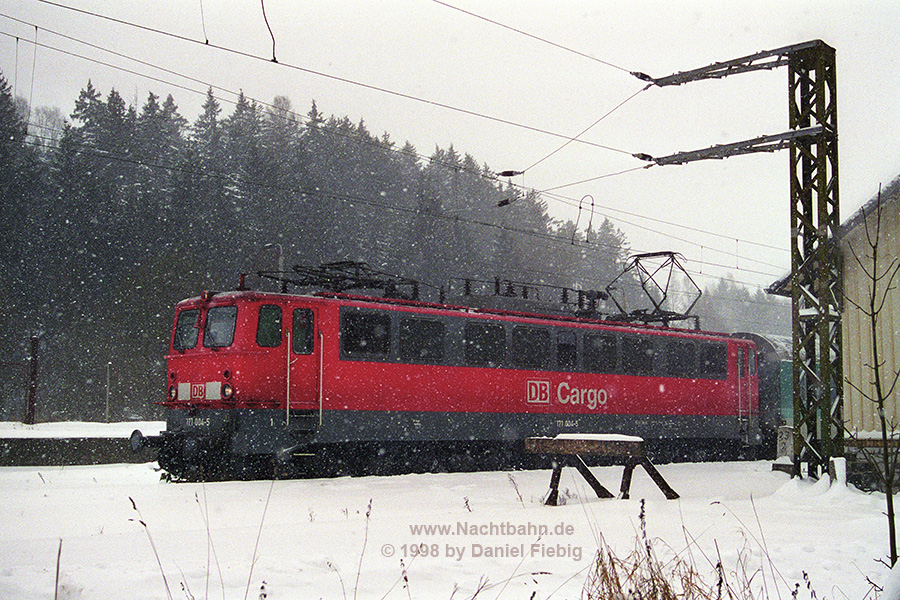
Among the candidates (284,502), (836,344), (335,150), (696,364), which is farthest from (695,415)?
(335,150)

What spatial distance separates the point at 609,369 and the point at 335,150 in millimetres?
45272

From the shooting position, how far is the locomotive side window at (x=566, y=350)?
16.5m

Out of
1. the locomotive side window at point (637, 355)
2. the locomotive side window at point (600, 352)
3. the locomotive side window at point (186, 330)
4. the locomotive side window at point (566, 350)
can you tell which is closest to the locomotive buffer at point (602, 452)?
the locomotive side window at point (186, 330)

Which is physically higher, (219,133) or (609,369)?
(219,133)

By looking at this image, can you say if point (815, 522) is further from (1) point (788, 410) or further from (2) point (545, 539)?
(1) point (788, 410)

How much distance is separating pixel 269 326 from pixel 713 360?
11.3m

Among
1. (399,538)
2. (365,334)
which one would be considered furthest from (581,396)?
(399,538)

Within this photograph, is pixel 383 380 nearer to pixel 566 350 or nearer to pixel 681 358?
pixel 566 350

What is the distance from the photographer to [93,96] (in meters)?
53.2

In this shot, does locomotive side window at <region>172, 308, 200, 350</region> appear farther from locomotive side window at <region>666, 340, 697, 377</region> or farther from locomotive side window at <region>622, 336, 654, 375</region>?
locomotive side window at <region>666, 340, 697, 377</region>

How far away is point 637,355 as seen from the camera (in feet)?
59.2

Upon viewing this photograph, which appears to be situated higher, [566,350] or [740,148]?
[740,148]

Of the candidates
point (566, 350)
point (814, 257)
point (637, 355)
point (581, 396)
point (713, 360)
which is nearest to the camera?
point (814, 257)

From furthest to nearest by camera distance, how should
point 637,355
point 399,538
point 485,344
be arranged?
point 637,355
point 485,344
point 399,538
